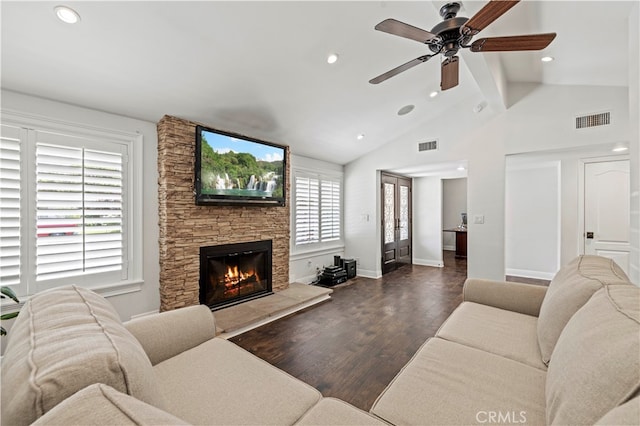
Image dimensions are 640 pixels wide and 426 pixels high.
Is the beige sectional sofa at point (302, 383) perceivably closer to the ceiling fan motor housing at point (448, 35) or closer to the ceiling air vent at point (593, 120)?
the ceiling fan motor housing at point (448, 35)

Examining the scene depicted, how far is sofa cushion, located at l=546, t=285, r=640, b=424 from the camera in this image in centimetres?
80

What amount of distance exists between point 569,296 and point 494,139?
3.48 metres

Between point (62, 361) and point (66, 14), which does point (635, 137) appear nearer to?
point (62, 361)

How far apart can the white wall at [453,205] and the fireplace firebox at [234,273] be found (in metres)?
7.09

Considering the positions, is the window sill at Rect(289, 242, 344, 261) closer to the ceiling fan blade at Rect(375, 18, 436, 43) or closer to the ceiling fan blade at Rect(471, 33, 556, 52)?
the ceiling fan blade at Rect(375, 18, 436, 43)

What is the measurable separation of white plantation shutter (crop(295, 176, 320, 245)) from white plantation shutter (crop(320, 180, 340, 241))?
15 cm

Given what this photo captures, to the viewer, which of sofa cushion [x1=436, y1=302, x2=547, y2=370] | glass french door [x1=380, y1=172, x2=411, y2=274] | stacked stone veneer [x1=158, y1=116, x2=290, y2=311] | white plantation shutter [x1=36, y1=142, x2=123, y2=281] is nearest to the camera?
sofa cushion [x1=436, y1=302, x2=547, y2=370]

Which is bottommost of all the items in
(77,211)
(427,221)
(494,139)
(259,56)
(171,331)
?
(171,331)

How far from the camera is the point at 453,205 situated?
923 centimetres

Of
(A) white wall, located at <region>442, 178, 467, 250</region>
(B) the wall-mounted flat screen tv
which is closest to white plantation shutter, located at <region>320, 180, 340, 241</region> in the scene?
(B) the wall-mounted flat screen tv

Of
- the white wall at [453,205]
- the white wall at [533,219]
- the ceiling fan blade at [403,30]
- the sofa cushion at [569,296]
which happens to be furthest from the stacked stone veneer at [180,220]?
the white wall at [453,205]

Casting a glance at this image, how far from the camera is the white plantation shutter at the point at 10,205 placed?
241cm

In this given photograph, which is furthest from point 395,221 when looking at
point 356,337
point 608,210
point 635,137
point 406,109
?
point 635,137

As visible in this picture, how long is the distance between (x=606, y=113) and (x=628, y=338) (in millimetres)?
4099
